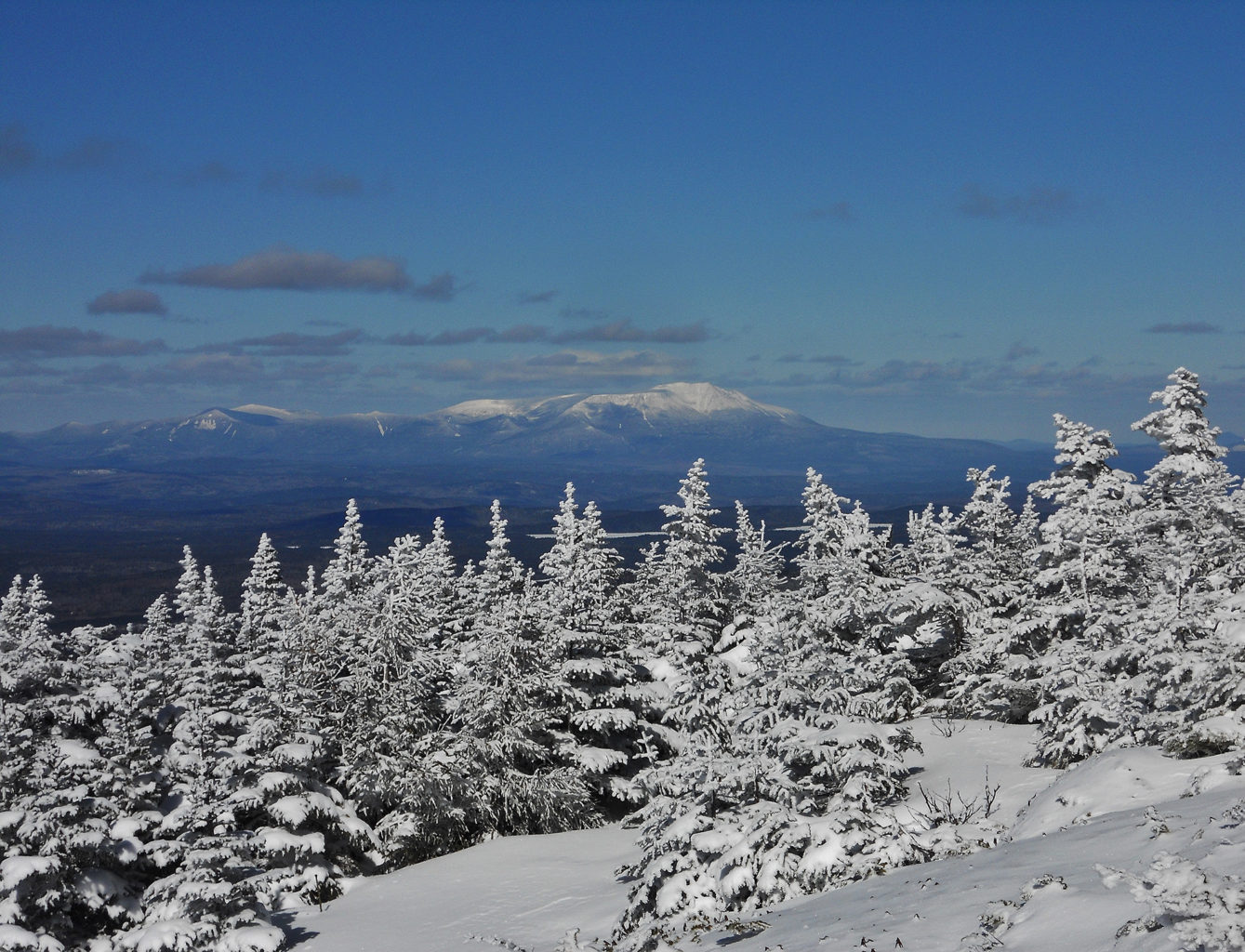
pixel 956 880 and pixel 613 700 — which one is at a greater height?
pixel 956 880

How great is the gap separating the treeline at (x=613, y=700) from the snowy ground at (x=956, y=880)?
123 cm

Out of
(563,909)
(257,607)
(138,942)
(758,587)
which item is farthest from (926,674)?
(138,942)

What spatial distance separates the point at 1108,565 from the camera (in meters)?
27.9

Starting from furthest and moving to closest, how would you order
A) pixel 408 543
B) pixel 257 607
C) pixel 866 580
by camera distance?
pixel 408 543
pixel 257 607
pixel 866 580

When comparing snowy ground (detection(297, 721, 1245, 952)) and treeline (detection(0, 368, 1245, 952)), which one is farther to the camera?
treeline (detection(0, 368, 1245, 952))

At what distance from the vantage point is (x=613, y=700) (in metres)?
29.0

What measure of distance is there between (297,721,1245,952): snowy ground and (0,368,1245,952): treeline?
123cm

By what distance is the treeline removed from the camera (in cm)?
1608

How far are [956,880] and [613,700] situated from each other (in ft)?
60.0

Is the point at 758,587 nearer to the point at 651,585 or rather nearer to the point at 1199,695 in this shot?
the point at 651,585

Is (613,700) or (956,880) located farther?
(613,700)

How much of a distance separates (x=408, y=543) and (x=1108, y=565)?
27129 millimetres

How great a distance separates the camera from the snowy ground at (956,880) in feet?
→ 29.4

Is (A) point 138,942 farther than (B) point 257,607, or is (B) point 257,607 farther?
(B) point 257,607
